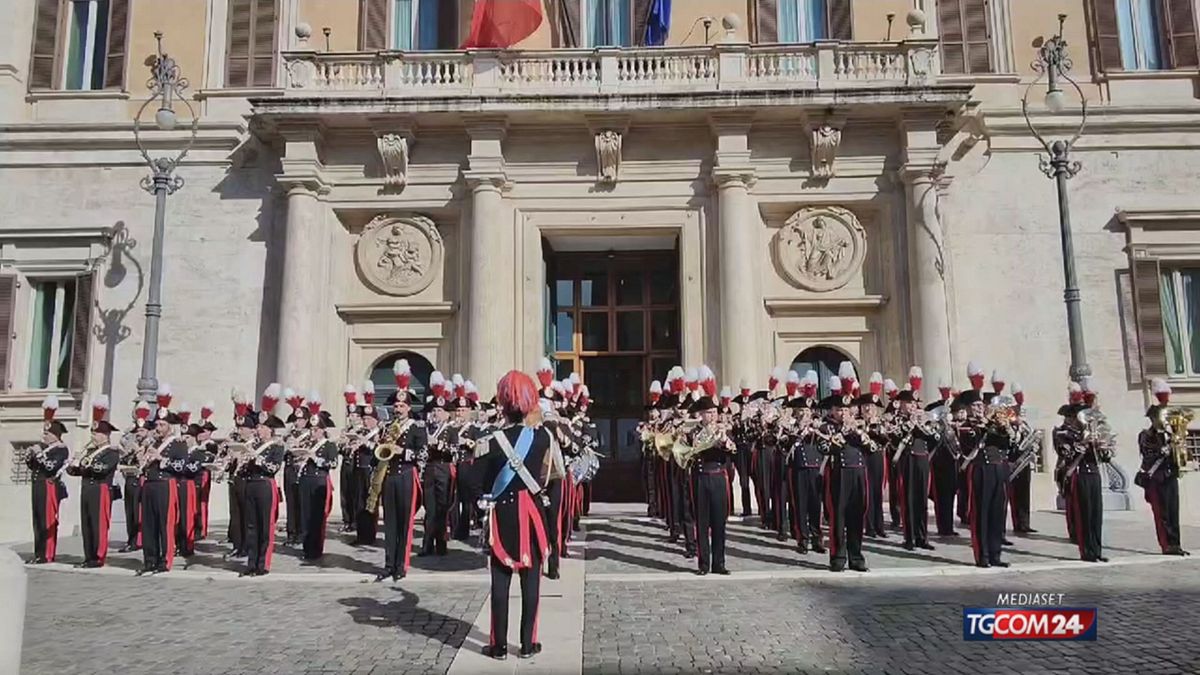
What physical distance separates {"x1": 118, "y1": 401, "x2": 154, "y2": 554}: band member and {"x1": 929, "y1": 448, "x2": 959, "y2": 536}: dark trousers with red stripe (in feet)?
35.2

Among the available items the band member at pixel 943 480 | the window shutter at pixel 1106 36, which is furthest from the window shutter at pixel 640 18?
the band member at pixel 943 480

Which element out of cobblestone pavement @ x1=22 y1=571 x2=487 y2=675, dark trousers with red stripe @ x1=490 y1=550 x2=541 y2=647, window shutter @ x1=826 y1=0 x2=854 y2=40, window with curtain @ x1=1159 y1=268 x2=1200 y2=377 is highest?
window shutter @ x1=826 y1=0 x2=854 y2=40

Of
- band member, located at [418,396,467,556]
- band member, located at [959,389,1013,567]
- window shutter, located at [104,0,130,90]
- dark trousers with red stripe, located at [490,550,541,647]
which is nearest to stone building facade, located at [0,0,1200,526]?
window shutter, located at [104,0,130,90]

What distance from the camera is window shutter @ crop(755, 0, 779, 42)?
1911 centimetres

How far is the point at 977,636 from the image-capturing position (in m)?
6.52

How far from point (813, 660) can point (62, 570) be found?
951 cm

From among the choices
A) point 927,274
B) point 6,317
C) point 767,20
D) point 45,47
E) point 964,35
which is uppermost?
point 767,20

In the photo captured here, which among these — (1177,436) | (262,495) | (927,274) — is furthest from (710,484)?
(927,274)

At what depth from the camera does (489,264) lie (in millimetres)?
17250

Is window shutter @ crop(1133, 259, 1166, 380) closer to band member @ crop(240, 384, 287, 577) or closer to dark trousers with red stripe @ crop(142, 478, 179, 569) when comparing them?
band member @ crop(240, 384, 287, 577)

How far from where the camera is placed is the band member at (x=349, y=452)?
11992mm

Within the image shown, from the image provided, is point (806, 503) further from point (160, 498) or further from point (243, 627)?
point (160, 498)

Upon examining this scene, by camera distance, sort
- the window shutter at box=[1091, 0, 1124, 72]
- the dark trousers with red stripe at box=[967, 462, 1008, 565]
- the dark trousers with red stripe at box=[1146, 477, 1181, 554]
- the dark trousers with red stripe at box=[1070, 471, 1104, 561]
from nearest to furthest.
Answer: the dark trousers with red stripe at box=[967, 462, 1008, 565] → the dark trousers with red stripe at box=[1070, 471, 1104, 561] → the dark trousers with red stripe at box=[1146, 477, 1181, 554] → the window shutter at box=[1091, 0, 1124, 72]

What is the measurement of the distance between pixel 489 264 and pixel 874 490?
29.3ft
